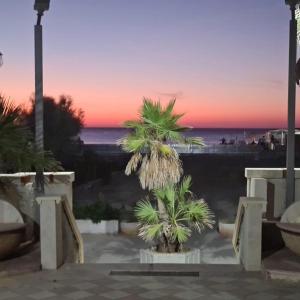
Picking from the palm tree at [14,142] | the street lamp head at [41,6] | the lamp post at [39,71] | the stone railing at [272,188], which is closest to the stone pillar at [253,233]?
the palm tree at [14,142]

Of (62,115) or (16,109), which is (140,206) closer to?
(16,109)

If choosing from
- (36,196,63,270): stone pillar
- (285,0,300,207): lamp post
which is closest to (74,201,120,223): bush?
(285,0,300,207): lamp post

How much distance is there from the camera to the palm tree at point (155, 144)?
976 centimetres

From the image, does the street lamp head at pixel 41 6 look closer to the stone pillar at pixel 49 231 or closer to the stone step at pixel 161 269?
the stone pillar at pixel 49 231

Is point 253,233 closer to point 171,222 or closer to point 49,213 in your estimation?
point 49,213

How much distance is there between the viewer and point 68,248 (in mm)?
7605

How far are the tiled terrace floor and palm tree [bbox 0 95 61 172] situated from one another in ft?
6.09

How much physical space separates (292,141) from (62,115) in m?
31.4

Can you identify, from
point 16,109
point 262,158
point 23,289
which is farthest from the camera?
point 262,158

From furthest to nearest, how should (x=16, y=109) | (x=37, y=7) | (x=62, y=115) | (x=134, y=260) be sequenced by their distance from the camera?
1. (x=62, y=115)
2. (x=134, y=260)
3. (x=37, y=7)
4. (x=16, y=109)

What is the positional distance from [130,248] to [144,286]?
613cm

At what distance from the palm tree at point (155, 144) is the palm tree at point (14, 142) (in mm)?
2698

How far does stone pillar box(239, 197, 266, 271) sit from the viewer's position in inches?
240

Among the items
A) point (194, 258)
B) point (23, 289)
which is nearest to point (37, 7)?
point (23, 289)
